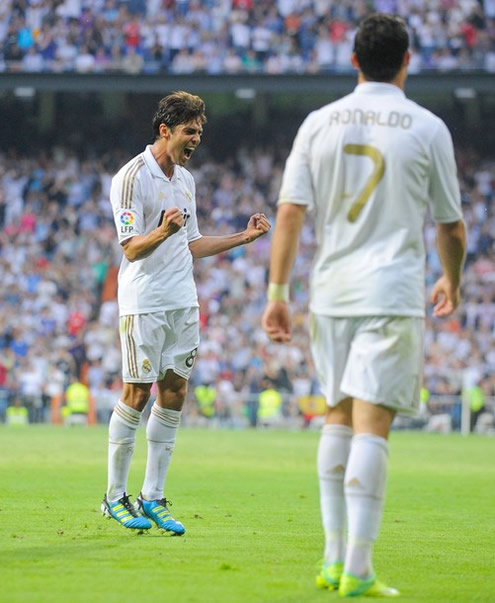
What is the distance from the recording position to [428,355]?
93.4 feet

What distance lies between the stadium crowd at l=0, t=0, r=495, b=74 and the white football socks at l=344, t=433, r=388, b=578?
2897cm

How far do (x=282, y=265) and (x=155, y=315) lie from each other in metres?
2.47

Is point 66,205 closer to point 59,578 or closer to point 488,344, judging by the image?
point 488,344

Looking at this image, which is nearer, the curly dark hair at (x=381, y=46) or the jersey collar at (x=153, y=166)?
the curly dark hair at (x=381, y=46)

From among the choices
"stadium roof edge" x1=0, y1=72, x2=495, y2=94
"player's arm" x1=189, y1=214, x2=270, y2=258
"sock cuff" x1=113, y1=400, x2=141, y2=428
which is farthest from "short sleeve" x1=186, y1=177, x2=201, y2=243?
"stadium roof edge" x1=0, y1=72, x2=495, y2=94

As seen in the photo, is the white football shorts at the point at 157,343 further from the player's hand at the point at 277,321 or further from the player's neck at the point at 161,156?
the player's hand at the point at 277,321

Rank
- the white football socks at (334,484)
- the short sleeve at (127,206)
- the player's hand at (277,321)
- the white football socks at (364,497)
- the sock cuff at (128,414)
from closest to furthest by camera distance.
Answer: the white football socks at (364,497), the player's hand at (277,321), the white football socks at (334,484), the short sleeve at (127,206), the sock cuff at (128,414)

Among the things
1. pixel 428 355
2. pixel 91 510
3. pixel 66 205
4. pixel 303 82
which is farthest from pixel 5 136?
pixel 91 510

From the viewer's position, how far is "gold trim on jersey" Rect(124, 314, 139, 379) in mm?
7512

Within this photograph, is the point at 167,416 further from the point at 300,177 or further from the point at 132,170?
the point at 300,177

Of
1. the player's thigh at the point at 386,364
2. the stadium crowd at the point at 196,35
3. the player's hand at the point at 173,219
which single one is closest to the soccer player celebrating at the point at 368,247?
the player's thigh at the point at 386,364

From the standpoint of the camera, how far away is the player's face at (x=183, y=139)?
25.0ft

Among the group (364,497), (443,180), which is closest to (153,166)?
(443,180)

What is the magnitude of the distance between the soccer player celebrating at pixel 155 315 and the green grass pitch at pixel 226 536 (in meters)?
0.37
